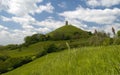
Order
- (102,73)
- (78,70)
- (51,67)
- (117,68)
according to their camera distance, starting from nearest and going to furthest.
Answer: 1. (117,68)
2. (102,73)
3. (78,70)
4. (51,67)

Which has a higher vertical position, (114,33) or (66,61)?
(114,33)

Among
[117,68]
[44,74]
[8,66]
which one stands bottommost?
[8,66]

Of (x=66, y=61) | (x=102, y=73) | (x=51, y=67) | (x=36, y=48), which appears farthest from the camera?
(x=36, y=48)

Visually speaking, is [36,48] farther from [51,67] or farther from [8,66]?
[51,67]

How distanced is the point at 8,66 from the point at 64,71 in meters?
127

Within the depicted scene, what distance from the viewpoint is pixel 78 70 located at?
5.21 metres

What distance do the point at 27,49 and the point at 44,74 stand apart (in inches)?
7377

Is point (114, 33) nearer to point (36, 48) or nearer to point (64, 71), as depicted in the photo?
point (64, 71)

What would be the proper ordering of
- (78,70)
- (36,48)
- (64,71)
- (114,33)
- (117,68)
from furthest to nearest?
(36,48) → (64,71) → (78,70) → (114,33) → (117,68)

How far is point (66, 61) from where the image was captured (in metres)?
6.10

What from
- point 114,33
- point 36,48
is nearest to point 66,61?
point 114,33

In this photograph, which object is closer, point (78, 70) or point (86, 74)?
point (86, 74)

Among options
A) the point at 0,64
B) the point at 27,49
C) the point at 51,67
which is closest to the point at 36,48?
the point at 27,49

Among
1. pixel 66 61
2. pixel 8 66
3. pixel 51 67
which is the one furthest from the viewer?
pixel 8 66
